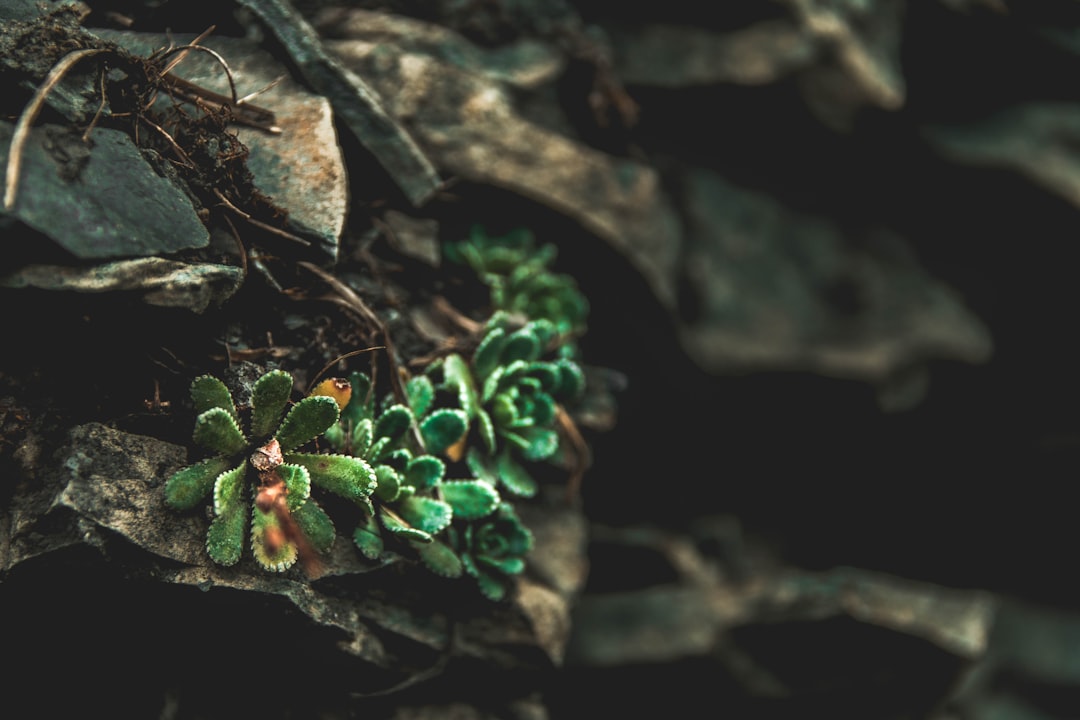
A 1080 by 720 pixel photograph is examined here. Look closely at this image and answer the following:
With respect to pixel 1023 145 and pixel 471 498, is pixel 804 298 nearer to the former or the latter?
pixel 1023 145

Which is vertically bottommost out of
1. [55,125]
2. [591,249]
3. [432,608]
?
[432,608]

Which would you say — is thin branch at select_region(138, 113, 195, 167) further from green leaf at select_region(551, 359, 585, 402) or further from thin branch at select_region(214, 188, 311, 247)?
green leaf at select_region(551, 359, 585, 402)

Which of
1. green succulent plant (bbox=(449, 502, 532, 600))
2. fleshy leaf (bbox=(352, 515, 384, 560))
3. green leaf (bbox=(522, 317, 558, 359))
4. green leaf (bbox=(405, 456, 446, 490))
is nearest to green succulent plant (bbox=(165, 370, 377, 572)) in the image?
fleshy leaf (bbox=(352, 515, 384, 560))

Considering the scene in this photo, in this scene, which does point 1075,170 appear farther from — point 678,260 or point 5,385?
point 5,385

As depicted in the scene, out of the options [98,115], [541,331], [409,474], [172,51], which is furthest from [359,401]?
[172,51]

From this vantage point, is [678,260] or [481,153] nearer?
[481,153]

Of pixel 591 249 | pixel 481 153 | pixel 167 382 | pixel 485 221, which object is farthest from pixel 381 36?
pixel 167 382
